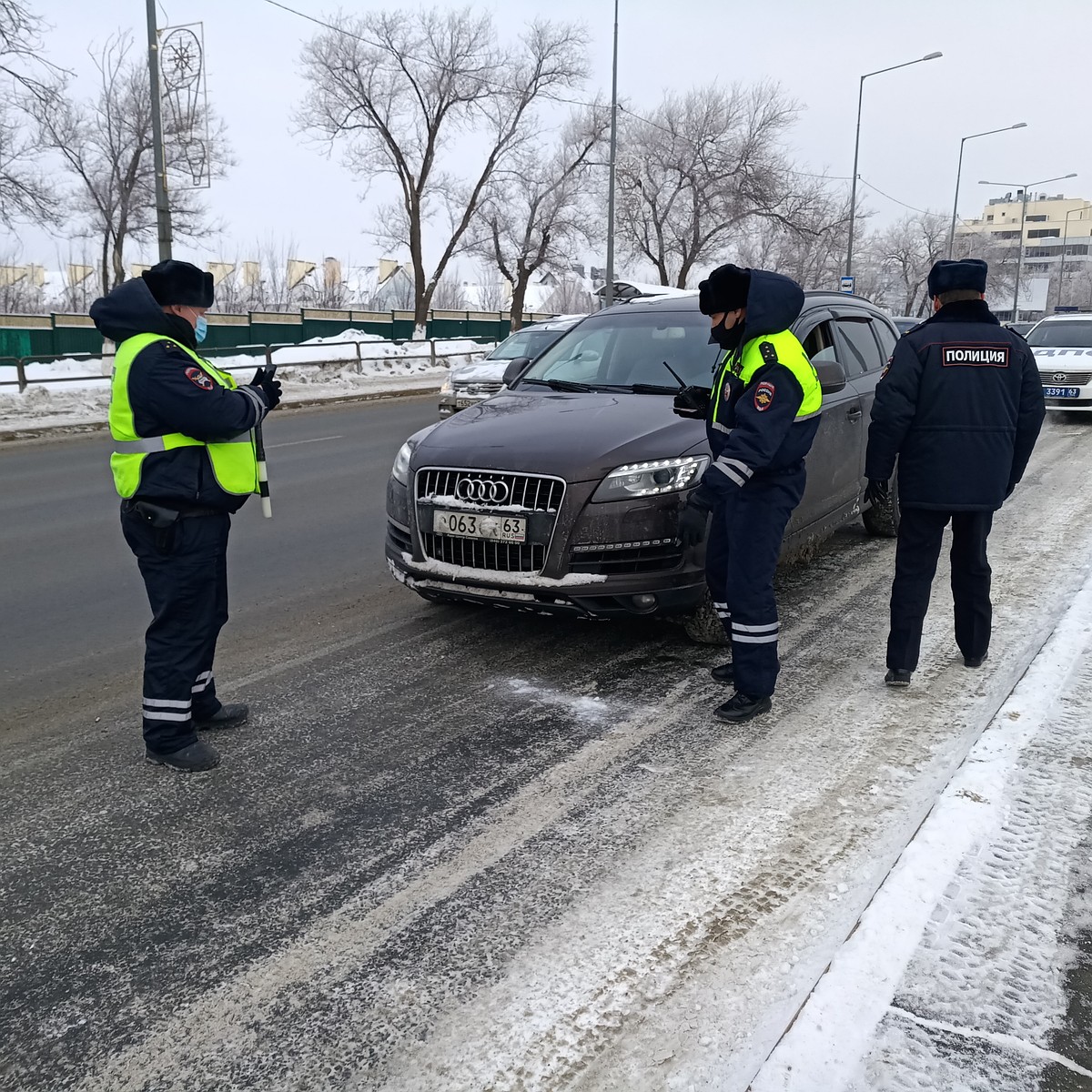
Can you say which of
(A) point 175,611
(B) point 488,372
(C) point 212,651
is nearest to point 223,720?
(C) point 212,651

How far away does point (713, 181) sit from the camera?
131ft

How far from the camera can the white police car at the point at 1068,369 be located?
14.8 metres

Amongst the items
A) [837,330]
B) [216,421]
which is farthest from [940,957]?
[837,330]

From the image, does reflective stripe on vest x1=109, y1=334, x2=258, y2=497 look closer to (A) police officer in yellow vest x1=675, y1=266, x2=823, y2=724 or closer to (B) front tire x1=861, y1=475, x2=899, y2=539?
(A) police officer in yellow vest x1=675, y1=266, x2=823, y2=724

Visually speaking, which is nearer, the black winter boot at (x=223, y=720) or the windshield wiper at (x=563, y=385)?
the black winter boot at (x=223, y=720)

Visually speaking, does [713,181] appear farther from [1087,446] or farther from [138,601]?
[138,601]

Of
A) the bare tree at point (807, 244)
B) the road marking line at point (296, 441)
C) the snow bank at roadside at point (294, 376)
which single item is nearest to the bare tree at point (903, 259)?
the bare tree at point (807, 244)

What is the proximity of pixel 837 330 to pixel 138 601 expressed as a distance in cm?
491

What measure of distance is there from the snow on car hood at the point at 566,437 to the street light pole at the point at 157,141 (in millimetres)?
14317

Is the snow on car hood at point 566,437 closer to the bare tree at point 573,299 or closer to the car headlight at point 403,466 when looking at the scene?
the car headlight at point 403,466

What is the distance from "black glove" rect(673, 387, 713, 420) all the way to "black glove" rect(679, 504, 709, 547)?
0.46 m

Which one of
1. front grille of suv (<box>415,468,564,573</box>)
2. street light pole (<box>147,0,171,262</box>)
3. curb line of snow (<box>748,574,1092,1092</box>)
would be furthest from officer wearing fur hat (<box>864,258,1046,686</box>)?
street light pole (<box>147,0,171,262</box>)

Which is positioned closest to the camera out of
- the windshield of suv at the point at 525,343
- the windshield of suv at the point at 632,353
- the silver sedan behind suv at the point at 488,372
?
the windshield of suv at the point at 632,353

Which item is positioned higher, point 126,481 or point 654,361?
point 654,361
